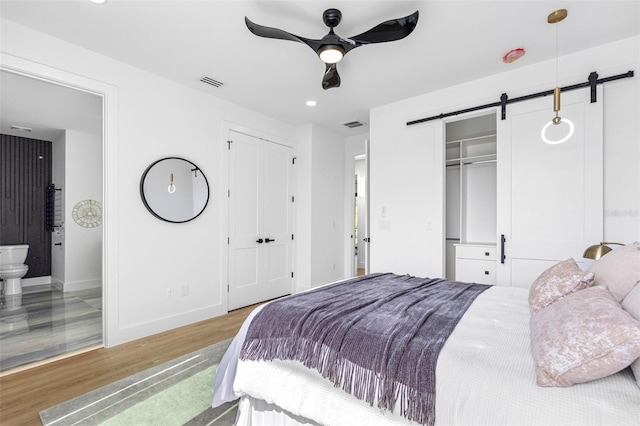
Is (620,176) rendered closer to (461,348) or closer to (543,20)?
(543,20)

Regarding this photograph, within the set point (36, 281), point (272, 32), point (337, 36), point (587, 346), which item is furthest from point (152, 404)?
point (36, 281)

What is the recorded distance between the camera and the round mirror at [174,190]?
124 inches

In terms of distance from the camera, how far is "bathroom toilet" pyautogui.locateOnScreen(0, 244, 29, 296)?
4535 mm

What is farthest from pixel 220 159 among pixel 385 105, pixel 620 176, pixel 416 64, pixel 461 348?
pixel 620 176

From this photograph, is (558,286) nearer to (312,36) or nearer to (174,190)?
(312,36)

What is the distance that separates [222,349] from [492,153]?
398 cm

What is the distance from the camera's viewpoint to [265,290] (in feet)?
14.4

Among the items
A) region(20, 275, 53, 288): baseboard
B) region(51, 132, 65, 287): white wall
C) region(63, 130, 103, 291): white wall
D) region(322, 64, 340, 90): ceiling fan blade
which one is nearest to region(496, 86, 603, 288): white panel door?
region(322, 64, 340, 90): ceiling fan blade

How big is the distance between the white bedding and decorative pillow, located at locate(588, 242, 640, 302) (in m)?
0.40

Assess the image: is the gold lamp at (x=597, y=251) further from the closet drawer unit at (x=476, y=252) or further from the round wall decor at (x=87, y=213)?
the round wall decor at (x=87, y=213)

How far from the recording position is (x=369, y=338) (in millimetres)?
1318

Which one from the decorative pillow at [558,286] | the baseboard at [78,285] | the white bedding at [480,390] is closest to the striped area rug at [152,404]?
the white bedding at [480,390]

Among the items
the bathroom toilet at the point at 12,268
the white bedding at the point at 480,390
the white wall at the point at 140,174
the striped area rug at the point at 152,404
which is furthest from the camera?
the bathroom toilet at the point at 12,268

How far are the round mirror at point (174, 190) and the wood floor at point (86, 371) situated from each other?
1245 millimetres
